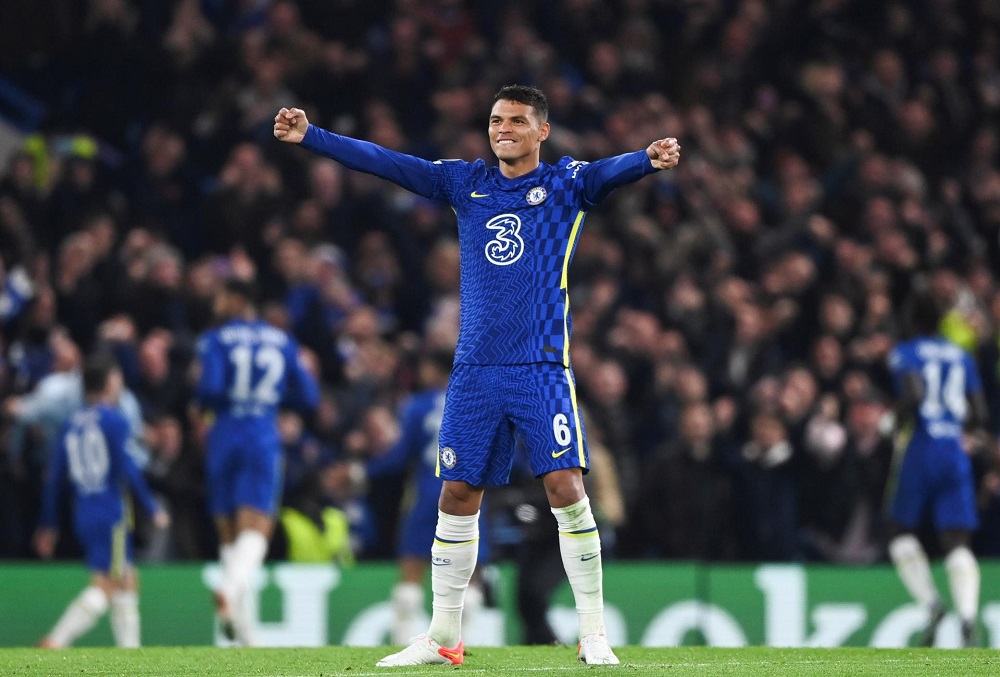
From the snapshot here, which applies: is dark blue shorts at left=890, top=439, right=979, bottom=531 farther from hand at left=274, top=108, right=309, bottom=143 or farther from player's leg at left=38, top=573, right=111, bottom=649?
hand at left=274, top=108, right=309, bottom=143

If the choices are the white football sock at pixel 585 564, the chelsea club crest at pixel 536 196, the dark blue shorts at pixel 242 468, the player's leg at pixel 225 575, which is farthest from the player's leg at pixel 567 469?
the dark blue shorts at pixel 242 468

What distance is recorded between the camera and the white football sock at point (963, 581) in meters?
10.3

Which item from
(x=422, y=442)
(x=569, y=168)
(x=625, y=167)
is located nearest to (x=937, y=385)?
(x=422, y=442)

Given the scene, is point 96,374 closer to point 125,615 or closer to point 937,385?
point 125,615

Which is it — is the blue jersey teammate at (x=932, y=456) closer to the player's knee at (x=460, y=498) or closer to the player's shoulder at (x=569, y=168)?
the player's shoulder at (x=569, y=168)

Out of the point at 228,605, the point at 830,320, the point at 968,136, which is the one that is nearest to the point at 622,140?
the point at 830,320

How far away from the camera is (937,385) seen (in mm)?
10477

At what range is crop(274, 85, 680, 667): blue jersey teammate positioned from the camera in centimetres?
614

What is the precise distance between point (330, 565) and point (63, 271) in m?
3.14

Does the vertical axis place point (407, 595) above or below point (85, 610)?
above

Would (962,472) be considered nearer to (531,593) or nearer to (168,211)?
(531,593)

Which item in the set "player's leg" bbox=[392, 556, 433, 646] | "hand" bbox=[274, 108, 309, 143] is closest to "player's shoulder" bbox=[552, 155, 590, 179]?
"hand" bbox=[274, 108, 309, 143]

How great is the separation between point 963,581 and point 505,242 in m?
5.37

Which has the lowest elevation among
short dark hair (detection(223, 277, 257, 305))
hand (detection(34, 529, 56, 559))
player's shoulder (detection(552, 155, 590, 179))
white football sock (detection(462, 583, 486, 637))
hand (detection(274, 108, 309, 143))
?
white football sock (detection(462, 583, 486, 637))
